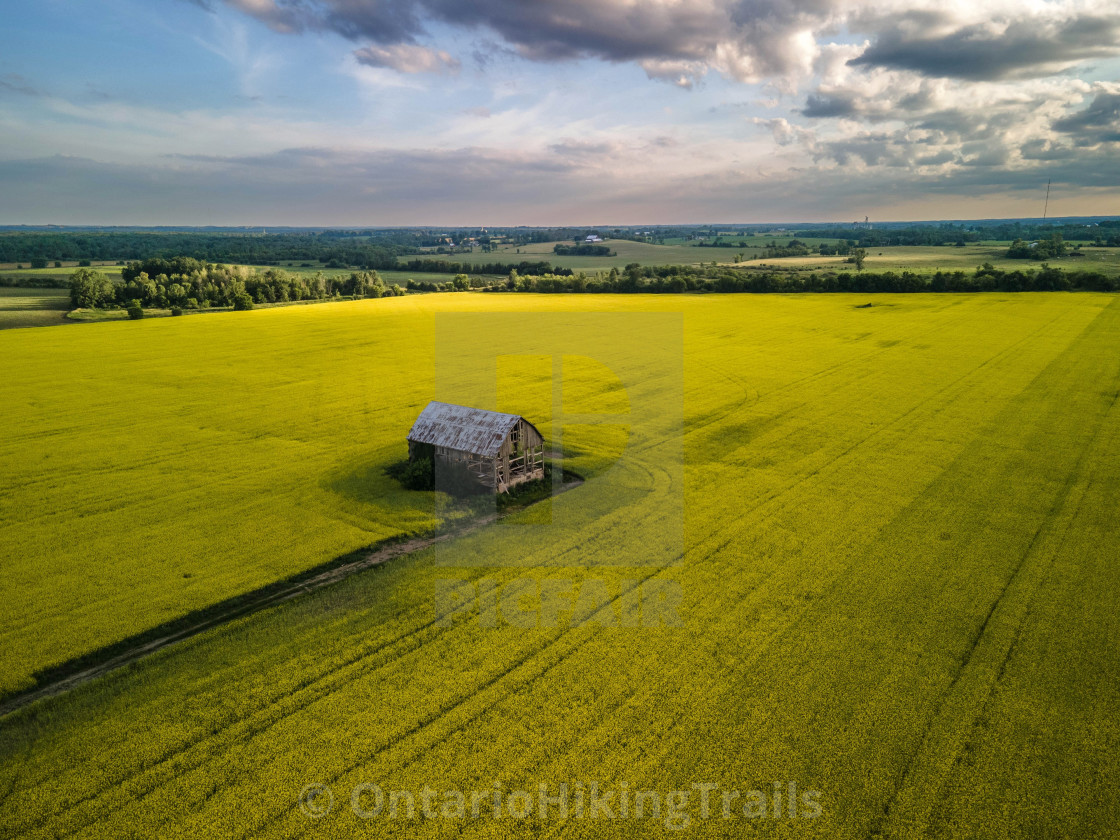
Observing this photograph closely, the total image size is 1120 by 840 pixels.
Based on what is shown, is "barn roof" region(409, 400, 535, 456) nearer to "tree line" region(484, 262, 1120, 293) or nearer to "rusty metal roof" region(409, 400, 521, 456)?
"rusty metal roof" region(409, 400, 521, 456)

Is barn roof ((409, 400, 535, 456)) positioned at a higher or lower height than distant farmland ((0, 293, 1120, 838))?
higher

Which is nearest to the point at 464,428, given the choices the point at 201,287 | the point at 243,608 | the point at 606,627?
the point at 243,608

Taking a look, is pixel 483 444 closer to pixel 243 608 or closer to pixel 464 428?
pixel 464 428

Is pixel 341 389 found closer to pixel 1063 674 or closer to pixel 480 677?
pixel 480 677

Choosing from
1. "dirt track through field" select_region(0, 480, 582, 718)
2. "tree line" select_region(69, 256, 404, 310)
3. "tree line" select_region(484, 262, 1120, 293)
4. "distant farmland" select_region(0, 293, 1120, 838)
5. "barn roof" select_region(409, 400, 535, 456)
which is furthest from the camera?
"tree line" select_region(484, 262, 1120, 293)

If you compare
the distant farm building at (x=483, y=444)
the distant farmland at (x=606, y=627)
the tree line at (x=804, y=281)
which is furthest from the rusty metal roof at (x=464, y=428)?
the tree line at (x=804, y=281)

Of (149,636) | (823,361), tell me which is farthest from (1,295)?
(823,361)

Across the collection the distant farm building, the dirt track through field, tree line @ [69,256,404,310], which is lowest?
the dirt track through field

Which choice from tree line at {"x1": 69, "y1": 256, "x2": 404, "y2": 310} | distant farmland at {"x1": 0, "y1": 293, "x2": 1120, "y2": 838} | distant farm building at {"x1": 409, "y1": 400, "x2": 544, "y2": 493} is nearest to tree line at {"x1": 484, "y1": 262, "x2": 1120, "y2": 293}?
tree line at {"x1": 69, "y1": 256, "x2": 404, "y2": 310}
